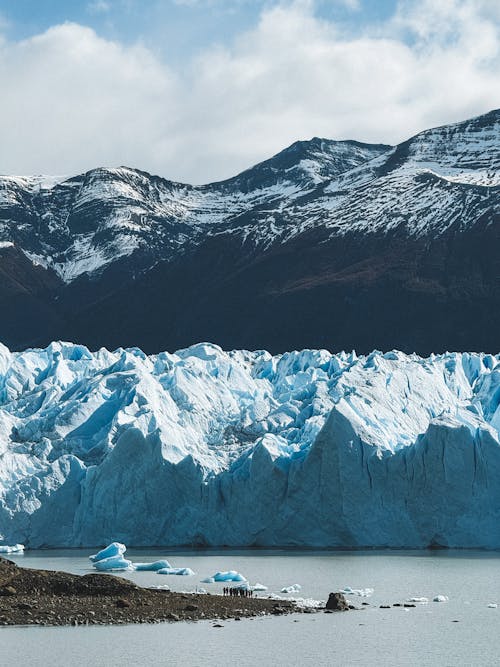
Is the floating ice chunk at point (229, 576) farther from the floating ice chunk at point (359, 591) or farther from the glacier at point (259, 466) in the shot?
the glacier at point (259, 466)

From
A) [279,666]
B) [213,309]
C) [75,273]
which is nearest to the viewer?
[279,666]

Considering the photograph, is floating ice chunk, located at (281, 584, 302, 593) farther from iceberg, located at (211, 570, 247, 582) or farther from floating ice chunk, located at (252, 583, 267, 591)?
iceberg, located at (211, 570, 247, 582)

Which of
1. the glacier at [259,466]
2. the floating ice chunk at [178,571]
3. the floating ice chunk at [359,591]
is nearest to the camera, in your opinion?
the floating ice chunk at [359,591]

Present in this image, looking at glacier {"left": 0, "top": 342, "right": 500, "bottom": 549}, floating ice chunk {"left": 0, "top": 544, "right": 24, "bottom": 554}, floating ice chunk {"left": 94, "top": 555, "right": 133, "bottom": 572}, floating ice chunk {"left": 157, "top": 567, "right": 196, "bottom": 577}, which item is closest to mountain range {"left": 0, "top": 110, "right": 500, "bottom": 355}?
glacier {"left": 0, "top": 342, "right": 500, "bottom": 549}

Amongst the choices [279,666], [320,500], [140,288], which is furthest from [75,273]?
[279,666]

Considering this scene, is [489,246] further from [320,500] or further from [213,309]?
[320,500]

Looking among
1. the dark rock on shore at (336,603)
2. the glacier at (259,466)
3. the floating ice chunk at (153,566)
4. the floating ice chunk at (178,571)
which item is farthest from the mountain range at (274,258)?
the dark rock on shore at (336,603)
